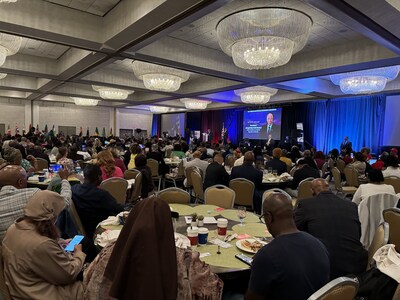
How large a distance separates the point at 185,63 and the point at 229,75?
1745mm

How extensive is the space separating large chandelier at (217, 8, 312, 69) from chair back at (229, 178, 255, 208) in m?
2.07

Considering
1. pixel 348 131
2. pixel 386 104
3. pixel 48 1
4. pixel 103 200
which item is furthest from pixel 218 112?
pixel 103 200

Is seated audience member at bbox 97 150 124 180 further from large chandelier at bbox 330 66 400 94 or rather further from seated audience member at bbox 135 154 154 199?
large chandelier at bbox 330 66 400 94

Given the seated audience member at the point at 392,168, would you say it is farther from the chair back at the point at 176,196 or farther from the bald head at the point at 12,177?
the bald head at the point at 12,177

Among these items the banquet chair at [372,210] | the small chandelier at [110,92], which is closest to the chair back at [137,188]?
the banquet chair at [372,210]

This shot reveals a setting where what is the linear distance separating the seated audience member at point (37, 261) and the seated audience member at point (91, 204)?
1.22 metres

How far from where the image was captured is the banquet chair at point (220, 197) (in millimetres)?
4070

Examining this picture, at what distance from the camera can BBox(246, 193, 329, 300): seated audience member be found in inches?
60.1

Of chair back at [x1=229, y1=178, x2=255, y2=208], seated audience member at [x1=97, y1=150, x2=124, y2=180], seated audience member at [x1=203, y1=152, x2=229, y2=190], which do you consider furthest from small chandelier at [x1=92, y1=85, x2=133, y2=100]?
chair back at [x1=229, y1=178, x2=255, y2=208]

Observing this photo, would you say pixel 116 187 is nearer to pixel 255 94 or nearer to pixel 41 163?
pixel 41 163

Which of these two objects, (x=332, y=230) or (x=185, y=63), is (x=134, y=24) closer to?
(x=185, y=63)

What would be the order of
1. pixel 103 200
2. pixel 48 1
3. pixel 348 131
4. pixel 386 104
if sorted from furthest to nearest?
1. pixel 348 131
2. pixel 386 104
3. pixel 48 1
4. pixel 103 200

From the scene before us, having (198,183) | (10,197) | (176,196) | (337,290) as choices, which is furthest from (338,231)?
(198,183)

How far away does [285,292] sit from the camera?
1.54m
